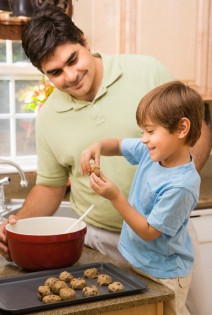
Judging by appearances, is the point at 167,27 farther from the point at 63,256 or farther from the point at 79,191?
the point at 63,256

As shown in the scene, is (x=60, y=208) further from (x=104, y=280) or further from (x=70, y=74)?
(x=104, y=280)

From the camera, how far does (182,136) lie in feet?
4.86

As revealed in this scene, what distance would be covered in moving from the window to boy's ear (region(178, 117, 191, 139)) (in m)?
1.86

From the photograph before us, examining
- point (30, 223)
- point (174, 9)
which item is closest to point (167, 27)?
point (174, 9)

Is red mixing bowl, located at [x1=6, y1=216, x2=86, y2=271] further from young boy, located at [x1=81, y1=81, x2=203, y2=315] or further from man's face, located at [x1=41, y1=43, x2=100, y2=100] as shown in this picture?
man's face, located at [x1=41, y1=43, x2=100, y2=100]

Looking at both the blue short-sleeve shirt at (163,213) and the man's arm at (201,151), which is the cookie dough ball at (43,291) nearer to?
the blue short-sleeve shirt at (163,213)

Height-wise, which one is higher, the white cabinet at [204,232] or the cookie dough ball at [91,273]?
the cookie dough ball at [91,273]

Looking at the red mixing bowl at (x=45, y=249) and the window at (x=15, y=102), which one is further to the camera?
the window at (x=15, y=102)

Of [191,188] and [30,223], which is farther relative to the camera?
[30,223]

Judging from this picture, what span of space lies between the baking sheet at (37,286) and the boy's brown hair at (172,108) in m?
0.38

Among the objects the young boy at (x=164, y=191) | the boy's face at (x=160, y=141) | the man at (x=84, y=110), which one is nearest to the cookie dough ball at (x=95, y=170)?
the young boy at (x=164, y=191)

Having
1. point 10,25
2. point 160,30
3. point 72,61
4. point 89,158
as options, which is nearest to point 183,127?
point 89,158

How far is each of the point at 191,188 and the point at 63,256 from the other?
38 cm

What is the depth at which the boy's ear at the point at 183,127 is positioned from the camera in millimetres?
1468
